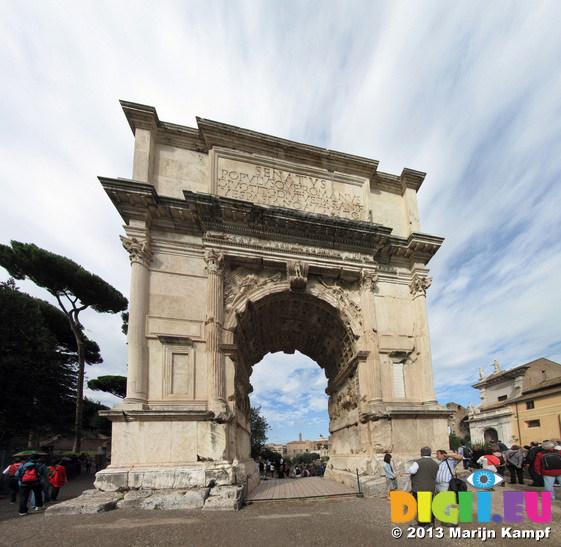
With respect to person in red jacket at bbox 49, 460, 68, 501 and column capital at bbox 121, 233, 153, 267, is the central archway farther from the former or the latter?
person in red jacket at bbox 49, 460, 68, 501

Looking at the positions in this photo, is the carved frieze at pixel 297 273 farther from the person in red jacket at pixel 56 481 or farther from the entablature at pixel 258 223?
the person in red jacket at pixel 56 481

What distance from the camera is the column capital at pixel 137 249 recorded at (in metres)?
8.95

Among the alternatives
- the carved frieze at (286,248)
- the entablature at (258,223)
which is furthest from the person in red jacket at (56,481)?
the carved frieze at (286,248)

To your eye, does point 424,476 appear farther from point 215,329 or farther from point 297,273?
point 297,273

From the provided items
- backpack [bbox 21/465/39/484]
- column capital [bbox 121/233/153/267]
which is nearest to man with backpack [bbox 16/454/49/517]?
backpack [bbox 21/465/39/484]

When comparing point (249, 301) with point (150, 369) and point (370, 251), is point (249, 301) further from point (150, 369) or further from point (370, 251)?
point (370, 251)

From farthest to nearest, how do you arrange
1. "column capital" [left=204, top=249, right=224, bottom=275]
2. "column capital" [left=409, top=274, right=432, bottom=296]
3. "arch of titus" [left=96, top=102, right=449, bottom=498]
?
"column capital" [left=409, top=274, right=432, bottom=296] < "column capital" [left=204, top=249, right=224, bottom=275] < "arch of titus" [left=96, top=102, right=449, bottom=498]

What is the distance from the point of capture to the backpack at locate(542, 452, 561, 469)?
6646mm

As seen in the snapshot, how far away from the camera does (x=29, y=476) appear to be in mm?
6758

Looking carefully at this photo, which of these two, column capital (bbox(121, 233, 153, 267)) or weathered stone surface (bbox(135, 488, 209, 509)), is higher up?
column capital (bbox(121, 233, 153, 267))

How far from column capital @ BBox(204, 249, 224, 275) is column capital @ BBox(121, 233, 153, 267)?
1.52m

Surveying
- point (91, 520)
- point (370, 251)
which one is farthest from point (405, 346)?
point (91, 520)

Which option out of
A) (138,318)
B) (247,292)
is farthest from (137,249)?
(247,292)

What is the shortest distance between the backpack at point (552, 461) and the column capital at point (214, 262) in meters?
8.14
